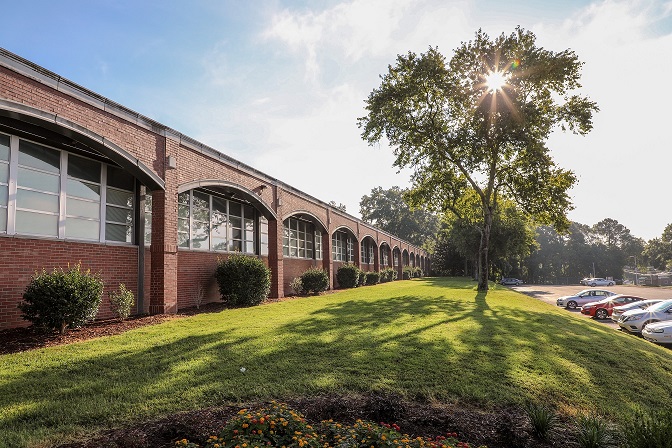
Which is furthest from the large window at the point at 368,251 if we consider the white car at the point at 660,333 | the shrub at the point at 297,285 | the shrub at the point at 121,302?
the shrub at the point at 121,302

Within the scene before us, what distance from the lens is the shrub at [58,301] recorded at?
7.43m

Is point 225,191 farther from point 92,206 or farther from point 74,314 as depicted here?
point 74,314

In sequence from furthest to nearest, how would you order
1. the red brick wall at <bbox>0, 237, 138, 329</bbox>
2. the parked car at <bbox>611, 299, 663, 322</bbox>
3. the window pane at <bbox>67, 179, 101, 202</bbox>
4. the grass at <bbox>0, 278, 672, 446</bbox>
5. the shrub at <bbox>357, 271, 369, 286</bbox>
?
the shrub at <bbox>357, 271, 369, 286</bbox>, the parked car at <bbox>611, 299, 663, 322</bbox>, the window pane at <bbox>67, 179, 101, 202</bbox>, the red brick wall at <bbox>0, 237, 138, 329</bbox>, the grass at <bbox>0, 278, 672, 446</bbox>

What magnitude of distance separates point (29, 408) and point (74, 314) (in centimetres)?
401

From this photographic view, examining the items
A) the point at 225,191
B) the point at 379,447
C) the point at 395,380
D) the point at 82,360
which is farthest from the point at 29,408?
the point at 225,191

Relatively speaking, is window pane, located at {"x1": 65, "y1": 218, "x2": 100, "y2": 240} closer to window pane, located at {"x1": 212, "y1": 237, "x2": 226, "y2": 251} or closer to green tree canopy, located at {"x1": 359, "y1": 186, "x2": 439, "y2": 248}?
window pane, located at {"x1": 212, "y1": 237, "x2": 226, "y2": 251}

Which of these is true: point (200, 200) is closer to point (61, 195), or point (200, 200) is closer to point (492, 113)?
point (61, 195)

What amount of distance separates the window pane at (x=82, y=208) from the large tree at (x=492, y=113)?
18.6 metres

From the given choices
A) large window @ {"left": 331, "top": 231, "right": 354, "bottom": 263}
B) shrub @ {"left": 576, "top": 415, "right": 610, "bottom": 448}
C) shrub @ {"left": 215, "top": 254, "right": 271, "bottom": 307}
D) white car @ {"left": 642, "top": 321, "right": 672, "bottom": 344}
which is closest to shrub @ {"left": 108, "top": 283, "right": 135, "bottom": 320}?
shrub @ {"left": 215, "top": 254, "right": 271, "bottom": 307}

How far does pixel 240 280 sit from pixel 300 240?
9581 mm

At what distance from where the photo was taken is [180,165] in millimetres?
11906

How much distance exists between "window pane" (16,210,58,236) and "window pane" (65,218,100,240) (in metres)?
0.32

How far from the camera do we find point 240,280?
13148 millimetres

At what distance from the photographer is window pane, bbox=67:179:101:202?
9.60 meters
